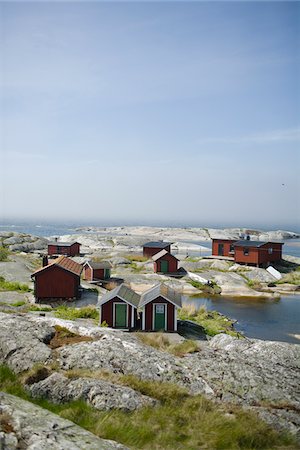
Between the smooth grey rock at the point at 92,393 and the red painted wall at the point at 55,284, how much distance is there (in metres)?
22.6

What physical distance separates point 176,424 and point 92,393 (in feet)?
7.84

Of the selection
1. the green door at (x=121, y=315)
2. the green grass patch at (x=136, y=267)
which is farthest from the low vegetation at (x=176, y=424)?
the green grass patch at (x=136, y=267)

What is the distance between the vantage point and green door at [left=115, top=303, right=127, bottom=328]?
82.4 feet

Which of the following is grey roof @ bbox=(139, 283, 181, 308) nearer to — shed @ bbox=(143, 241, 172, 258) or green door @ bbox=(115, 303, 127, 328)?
green door @ bbox=(115, 303, 127, 328)

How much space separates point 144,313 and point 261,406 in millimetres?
14904

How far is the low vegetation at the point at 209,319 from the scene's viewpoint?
27.8 metres

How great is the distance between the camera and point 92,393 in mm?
9719

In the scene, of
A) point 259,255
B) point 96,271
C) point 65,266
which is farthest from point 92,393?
point 259,255

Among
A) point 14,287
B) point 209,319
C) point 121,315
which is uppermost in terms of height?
point 121,315

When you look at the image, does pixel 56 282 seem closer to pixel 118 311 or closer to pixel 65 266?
pixel 65 266

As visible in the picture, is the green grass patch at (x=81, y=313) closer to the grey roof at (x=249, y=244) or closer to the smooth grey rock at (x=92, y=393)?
the smooth grey rock at (x=92, y=393)

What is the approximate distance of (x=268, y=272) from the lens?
53969 millimetres

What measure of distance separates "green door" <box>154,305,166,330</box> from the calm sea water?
829cm

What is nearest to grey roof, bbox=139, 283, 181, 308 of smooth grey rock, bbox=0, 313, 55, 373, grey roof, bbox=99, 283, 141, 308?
grey roof, bbox=99, 283, 141, 308
